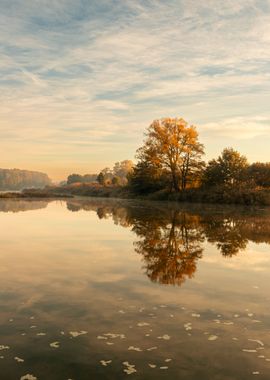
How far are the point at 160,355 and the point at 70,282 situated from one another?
15.3 ft

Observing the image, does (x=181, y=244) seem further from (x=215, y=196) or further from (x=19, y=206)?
(x=215, y=196)

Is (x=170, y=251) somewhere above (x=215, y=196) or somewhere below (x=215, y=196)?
below

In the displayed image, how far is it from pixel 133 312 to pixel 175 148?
56165mm

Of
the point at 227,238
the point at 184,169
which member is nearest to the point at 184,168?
the point at 184,169

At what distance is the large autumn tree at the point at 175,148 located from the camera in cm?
6247

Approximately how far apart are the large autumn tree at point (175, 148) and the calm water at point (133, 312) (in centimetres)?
4789

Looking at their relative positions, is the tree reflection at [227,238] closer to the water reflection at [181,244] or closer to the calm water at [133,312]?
the water reflection at [181,244]

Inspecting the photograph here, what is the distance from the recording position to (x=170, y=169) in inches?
2525

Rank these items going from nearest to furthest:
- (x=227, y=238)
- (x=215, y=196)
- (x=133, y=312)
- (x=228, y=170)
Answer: (x=133, y=312), (x=227, y=238), (x=215, y=196), (x=228, y=170)

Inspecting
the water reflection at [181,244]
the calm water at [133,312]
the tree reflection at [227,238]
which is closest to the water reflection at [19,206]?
the water reflection at [181,244]

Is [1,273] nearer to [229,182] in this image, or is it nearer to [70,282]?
[70,282]

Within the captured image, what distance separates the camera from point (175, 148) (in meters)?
62.5

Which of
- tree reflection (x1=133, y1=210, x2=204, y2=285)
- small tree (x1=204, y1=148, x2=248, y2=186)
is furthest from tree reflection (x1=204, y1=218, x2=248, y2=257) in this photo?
small tree (x1=204, y1=148, x2=248, y2=186)

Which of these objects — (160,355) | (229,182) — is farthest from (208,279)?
(229,182)
